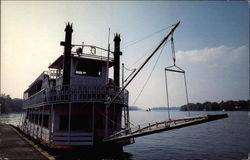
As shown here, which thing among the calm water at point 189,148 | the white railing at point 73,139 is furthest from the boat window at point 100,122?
the calm water at point 189,148

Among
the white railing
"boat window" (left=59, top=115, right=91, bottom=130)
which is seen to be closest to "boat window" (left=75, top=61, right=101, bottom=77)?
"boat window" (left=59, top=115, right=91, bottom=130)

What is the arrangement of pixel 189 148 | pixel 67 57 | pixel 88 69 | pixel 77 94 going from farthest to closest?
1. pixel 189 148
2. pixel 88 69
3. pixel 67 57
4. pixel 77 94

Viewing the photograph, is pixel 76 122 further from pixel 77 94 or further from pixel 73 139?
pixel 77 94

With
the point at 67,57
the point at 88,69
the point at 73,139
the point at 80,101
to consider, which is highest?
the point at 67,57

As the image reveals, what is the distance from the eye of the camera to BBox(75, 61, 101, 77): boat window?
1716cm

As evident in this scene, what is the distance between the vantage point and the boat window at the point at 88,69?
17.2 metres

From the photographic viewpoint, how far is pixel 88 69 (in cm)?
1745

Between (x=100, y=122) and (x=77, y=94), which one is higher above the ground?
(x=77, y=94)

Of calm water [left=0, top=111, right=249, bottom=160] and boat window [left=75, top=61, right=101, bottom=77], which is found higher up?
boat window [left=75, top=61, right=101, bottom=77]

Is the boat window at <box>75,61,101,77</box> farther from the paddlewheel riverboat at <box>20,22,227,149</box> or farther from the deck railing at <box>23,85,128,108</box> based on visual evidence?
the deck railing at <box>23,85,128,108</box>

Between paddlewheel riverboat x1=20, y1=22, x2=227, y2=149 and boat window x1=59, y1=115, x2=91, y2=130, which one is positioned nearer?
paddlewheel riverboat x1=20, y1=22, x2=227, y2=149

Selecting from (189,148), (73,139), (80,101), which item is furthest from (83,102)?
(189,148)

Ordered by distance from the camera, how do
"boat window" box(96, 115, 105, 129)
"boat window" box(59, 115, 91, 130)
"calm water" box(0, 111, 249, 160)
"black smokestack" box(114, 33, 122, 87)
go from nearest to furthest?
1. "boat window" box(59, 115, 91, 130)
2. "boat window" box(96, 115, 105, 129)
3. "black smokestack" box(114, 33, 122, 87)
4. "calm water" box(0, 111, 249, 160)

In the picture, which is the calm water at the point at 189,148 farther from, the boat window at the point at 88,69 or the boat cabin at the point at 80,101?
the boat window at the point at 88,69
